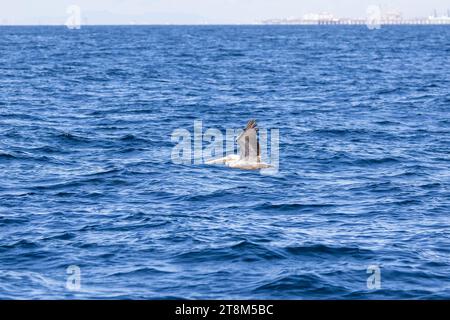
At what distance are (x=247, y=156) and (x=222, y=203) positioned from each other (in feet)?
14.2

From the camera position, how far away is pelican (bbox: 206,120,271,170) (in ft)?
78.5

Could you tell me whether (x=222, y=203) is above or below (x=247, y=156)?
below

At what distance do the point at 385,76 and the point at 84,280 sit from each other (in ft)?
200

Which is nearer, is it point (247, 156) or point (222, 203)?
point (222, 203)

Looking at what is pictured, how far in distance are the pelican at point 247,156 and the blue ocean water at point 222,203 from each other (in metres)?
0.48

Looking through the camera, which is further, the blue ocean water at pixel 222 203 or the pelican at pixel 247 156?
the pelican at pixel 247 156

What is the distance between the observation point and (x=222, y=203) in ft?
76.9

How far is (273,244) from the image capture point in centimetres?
1912

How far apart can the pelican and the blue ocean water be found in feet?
1.59

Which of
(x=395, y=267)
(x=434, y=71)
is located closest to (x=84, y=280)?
(x=395, y=267)

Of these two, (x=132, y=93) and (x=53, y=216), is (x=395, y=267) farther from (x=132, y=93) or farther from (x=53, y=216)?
(x=132, y=93)

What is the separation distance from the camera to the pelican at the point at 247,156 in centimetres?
2392

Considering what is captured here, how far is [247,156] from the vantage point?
90.2 feet
